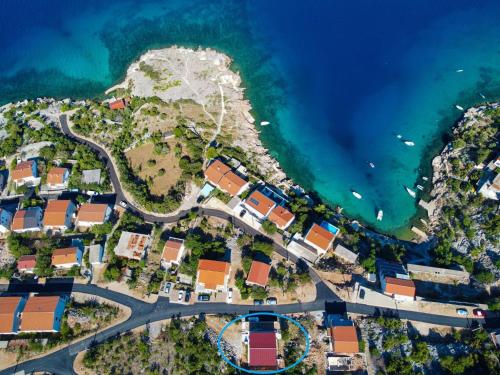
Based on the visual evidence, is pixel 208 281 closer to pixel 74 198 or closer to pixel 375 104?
pixel 74 198

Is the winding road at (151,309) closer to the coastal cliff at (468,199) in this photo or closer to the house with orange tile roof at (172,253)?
the house with orange tile roof at (172,253)

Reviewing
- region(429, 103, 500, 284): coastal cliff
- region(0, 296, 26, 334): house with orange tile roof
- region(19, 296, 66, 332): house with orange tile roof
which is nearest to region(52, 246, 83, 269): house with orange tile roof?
region(19, 296, 66, 332): house with orange tile roof

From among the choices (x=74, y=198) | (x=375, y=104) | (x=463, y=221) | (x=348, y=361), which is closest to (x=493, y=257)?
(x=463, y=221)

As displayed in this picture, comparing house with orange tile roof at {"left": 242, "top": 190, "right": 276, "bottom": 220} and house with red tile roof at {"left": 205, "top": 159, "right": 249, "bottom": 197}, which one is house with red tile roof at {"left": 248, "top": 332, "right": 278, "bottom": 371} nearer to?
house with orange tile roof at {"left": 242, "top": 190, "right": 276, "bottom": 220}

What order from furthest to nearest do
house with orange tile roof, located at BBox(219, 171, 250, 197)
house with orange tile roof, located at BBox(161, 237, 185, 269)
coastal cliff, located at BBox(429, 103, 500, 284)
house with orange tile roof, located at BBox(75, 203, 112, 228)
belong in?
A: house with orange tile roof, located at BBox(219, 171, 250, 197)
house with orange tile roof, located at BBox(75, 203, 112, 228)
coastal cliff, located at BBox(429, 103, 500, 284)
house with orange tile roof, located at BBox(161, 237, 185, 269)

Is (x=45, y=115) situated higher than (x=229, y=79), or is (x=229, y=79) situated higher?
(x=229, y=79)

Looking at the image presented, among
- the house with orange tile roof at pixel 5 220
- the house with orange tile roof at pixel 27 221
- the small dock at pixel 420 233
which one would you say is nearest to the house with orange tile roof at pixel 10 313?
the house with orange tile roof at pixel 27 221
